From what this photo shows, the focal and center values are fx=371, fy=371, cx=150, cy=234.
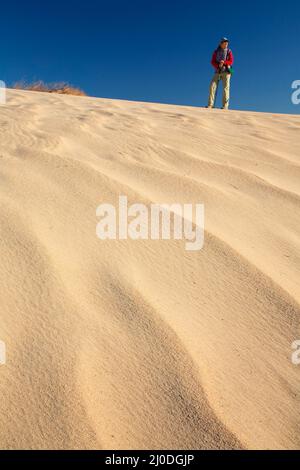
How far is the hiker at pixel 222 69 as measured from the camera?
662 cm

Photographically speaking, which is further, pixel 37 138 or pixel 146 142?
pixel 146 142

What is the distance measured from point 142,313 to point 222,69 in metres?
6.69

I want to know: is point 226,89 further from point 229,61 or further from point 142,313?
point 142,313

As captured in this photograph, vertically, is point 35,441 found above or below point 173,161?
below

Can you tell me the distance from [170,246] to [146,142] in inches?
49.5

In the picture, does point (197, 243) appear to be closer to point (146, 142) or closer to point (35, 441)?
point (35, 441)

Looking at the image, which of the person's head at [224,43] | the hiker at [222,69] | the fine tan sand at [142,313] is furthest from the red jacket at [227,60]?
the fine tan sand at [142,313]

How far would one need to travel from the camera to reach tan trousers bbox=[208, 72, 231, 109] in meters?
6.65

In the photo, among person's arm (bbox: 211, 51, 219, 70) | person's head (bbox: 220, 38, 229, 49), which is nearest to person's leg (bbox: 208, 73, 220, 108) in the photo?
person's arm (bbox: 211, 51, 219, 70)

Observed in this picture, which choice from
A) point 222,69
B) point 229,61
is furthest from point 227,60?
point 222,69

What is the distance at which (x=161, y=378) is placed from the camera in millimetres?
874

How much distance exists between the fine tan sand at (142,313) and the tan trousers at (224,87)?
5205 millimetres

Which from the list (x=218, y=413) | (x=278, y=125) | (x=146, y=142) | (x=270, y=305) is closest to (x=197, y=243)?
(x=270, y=305)

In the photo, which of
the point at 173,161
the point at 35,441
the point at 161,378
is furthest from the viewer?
the point at 173,161
